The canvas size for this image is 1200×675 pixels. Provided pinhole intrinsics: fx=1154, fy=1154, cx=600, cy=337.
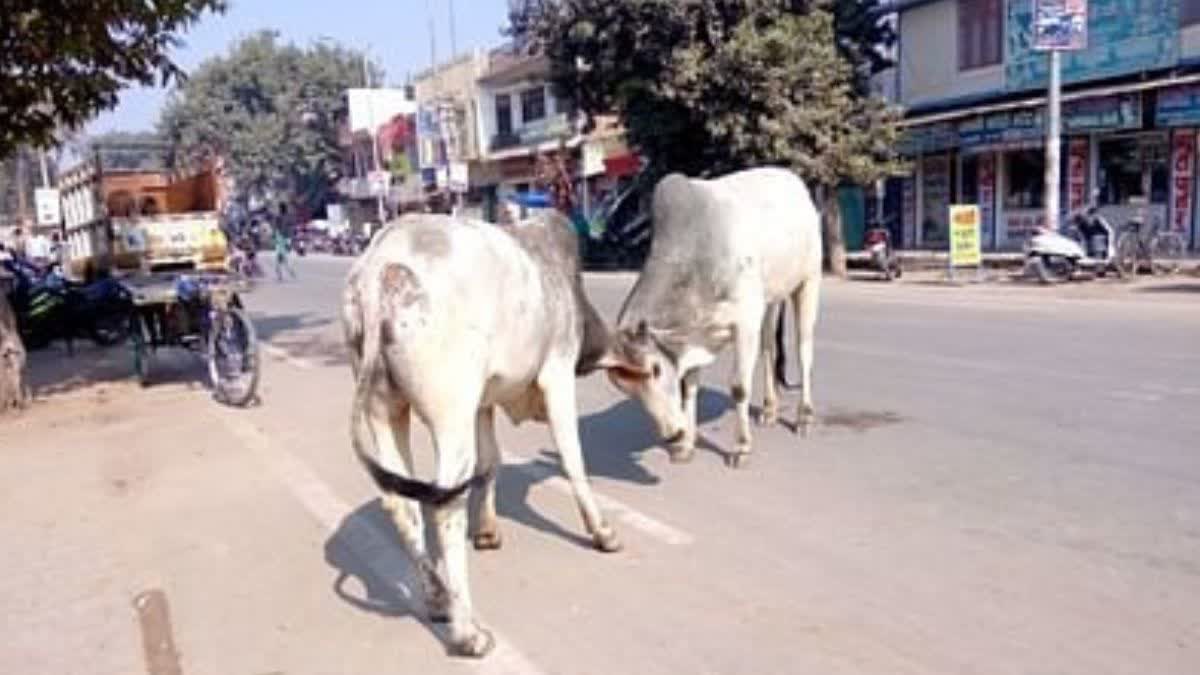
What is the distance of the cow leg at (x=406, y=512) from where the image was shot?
4504mm

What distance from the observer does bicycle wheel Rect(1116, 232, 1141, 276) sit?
18609 millimetres

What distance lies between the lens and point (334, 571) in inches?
212

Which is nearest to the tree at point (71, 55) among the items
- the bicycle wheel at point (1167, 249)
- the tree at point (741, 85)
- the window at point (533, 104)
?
the tree at point (741, 85)

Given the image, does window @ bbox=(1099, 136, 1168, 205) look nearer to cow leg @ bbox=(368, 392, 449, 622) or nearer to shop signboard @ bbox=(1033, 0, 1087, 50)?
shop signboard @ bbox=(1033, 0, 1087, 50)

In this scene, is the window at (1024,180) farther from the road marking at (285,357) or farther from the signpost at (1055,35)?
the road marking at (285,357)

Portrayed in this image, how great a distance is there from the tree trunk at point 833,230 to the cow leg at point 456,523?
19.8m

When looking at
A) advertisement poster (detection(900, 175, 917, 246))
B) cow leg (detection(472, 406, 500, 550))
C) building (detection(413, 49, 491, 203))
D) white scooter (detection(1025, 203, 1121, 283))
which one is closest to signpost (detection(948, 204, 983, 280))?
white scooter (detection(1025, 203, 1121, 283))

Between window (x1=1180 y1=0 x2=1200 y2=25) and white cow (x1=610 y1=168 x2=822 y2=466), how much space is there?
1638cm

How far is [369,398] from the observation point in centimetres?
437

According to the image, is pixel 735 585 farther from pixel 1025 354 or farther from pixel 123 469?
pixel 1025 354

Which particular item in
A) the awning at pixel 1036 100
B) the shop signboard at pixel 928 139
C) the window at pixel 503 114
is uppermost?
the window at pixel 503 114

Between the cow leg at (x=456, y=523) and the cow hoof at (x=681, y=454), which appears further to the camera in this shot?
the cow hoof at (x=681, y=454)

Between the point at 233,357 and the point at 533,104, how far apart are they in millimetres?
36621

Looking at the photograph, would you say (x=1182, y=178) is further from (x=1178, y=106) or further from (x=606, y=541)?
(x=606, y=541)
